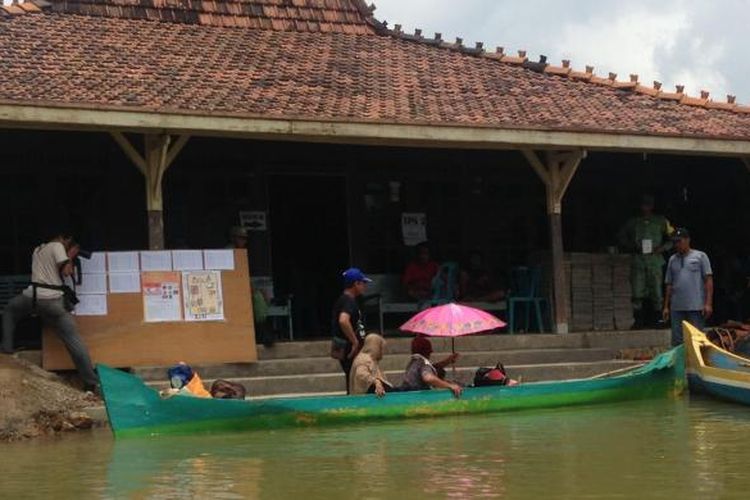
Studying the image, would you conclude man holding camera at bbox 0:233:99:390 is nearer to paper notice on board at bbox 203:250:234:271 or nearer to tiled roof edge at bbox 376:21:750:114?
paper notice on board at bbox 203:250:234:271

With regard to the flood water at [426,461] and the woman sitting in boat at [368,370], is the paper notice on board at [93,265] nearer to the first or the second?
the flood water at [426,461]

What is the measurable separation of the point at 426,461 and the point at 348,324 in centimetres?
273

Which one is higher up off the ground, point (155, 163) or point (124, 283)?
point (155, 163)

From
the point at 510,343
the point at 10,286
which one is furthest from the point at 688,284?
the point at 10,286

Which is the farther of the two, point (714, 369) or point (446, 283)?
point (446, 283)

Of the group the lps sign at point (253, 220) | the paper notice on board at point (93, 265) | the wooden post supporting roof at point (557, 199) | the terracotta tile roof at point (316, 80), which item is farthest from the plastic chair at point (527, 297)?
the paper notice on board at point (93, 265)

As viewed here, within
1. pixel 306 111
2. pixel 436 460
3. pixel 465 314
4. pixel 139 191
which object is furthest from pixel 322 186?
pixel 436 460

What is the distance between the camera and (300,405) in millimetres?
11109

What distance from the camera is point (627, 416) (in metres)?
11.8

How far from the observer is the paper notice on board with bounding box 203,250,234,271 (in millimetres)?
13828

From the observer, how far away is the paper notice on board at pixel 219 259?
13.8 m

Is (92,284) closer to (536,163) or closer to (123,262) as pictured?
(123,262)

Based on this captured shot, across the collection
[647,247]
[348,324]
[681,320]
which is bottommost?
[681,320]

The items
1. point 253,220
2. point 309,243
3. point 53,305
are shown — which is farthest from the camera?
point 309,243
